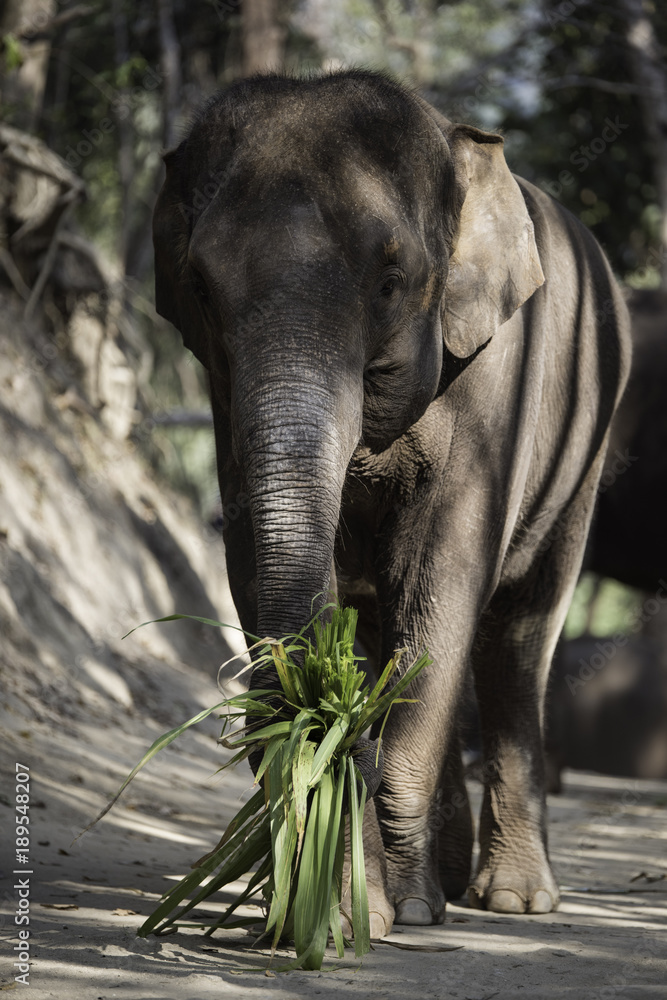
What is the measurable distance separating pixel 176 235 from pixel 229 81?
8600 mm

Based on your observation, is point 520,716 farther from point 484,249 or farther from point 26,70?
point 26,70

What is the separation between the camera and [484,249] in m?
4.46

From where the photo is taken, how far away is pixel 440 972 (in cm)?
332

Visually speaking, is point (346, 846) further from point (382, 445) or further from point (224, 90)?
point (224, 90)

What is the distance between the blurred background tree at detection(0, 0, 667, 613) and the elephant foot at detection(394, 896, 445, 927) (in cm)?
916

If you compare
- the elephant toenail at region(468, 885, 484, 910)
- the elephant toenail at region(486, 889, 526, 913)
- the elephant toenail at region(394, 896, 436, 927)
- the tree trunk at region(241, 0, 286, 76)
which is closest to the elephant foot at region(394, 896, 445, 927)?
the elephant toenail at region(394, 896, 436, 927)

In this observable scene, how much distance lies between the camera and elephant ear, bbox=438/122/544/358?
434 cm

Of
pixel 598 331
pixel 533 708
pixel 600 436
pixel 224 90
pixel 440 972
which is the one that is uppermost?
pixel 224 90

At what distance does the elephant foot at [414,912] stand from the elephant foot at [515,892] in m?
0.76

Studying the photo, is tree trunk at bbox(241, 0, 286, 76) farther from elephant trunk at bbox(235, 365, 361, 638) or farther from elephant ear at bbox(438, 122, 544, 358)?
elephant trunk at bbox(235, 365, 361, 638)

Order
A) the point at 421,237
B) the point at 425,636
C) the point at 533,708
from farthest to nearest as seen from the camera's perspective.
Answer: the point at 533,708
the point at 425,636
the point at 421,237

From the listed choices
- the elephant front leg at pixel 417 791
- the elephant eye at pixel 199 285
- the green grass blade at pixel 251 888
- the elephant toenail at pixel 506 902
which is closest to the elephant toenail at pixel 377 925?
the elephant front leg at pixel 417 791

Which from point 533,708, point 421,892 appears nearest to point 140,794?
point 533,708

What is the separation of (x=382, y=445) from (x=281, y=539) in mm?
870
